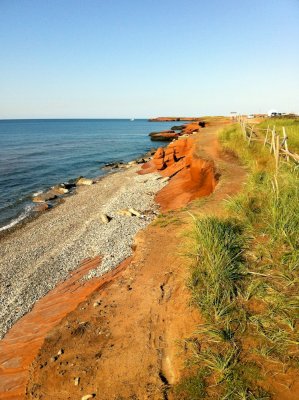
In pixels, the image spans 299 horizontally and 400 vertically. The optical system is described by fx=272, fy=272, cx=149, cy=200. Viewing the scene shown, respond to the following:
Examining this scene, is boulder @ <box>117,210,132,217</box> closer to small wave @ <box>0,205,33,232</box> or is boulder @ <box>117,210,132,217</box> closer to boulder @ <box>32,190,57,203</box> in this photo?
small wave @ <box>0,205,33,232</box>

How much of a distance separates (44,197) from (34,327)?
1701cm

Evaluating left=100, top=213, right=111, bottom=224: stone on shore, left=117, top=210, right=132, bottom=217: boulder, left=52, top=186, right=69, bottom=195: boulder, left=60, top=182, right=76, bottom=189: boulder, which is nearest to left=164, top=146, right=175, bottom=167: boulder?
left=60, top=182, right=76, bottom=189: boulder

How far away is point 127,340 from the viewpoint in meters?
5.31

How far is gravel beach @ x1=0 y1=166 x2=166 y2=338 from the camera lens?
34.1 feet

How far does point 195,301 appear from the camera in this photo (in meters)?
5.39

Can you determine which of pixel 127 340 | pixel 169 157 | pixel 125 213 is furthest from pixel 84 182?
pixel 127 340

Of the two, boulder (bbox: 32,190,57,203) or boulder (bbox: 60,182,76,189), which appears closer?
boulder (bbox: 32,190,57,203)

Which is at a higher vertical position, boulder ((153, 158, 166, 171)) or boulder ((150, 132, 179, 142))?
boulder ((150, 132, 179, 142))

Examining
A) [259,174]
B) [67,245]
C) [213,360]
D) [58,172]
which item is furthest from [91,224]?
[58,172]

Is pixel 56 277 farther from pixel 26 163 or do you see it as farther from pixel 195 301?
pixel 26 163

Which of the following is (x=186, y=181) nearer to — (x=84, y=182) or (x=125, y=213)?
(x=125, y=213)

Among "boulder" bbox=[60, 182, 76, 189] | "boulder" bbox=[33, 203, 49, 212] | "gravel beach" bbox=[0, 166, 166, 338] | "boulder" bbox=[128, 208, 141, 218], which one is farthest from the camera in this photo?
"boulder" bbox=[60, 182, 76, 189]

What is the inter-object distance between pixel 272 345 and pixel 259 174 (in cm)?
758

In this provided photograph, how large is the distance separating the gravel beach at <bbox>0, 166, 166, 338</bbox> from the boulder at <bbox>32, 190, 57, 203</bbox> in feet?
6.77
